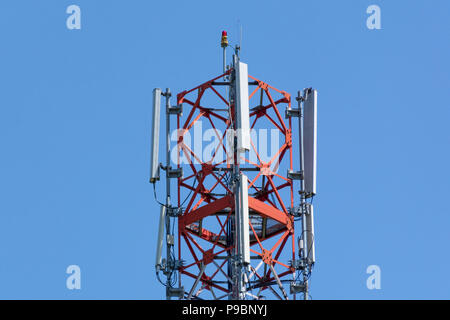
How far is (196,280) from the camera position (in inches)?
3145

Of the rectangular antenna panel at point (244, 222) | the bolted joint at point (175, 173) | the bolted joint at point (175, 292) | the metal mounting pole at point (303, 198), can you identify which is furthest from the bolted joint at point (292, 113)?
the bolted joint at point (175, 292)

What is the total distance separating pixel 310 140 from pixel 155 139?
9387mm

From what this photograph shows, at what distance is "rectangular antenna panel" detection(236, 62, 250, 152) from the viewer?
78.0 meters

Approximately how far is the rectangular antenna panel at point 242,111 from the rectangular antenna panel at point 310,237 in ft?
21.8

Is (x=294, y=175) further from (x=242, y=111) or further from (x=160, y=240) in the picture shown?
(x=160, y=240)

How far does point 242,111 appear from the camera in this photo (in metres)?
78.8

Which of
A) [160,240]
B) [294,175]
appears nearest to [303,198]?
[294,175]

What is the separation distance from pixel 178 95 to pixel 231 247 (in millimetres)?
11235

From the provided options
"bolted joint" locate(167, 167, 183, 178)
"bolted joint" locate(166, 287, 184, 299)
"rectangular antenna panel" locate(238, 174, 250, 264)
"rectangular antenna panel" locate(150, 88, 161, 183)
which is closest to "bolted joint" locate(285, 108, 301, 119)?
"bolted joint" locate(167, 167, 183, 178)
